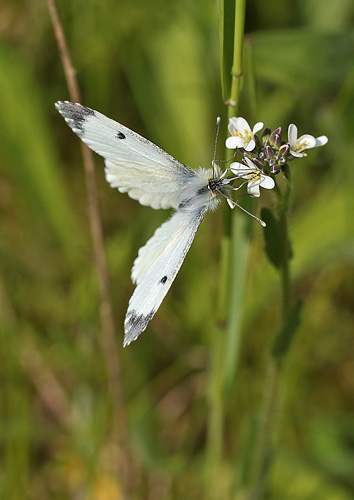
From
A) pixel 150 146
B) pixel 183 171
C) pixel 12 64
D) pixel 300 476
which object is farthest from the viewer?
pixel 12 64

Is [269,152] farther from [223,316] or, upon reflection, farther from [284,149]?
[223,316]

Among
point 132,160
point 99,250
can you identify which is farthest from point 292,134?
point 99,250

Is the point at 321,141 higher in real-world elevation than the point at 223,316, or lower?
higher

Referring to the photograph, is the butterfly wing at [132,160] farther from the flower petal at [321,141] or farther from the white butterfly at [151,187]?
the flower petal at [321,141]

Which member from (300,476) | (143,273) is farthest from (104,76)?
(300,476)

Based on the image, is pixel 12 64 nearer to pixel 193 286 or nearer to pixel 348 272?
pixel 193 286
